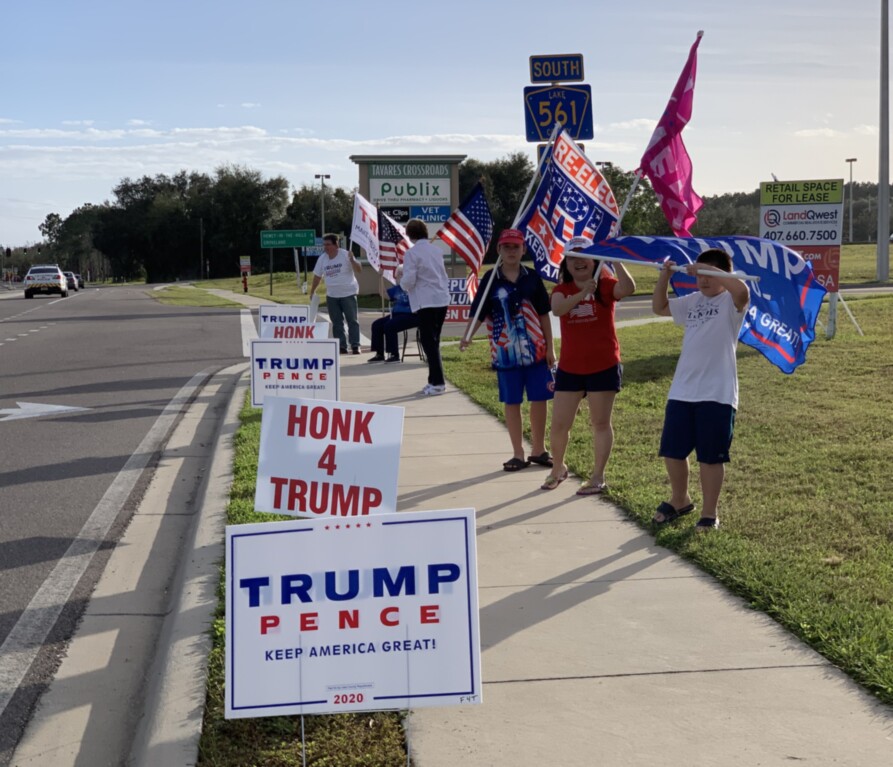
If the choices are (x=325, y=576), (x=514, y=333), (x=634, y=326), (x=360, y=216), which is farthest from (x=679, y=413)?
(x=634, y=326)

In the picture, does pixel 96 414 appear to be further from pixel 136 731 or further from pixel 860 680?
pixel 860 680

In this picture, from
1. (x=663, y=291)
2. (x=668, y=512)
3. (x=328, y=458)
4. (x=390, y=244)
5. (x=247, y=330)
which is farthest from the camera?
(x=247, y=330)

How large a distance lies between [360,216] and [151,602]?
1135cm

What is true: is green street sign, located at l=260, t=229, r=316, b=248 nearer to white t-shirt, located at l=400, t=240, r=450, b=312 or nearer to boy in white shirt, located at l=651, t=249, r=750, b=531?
white t-shirt, located at l=400, t=240, r=450, b=312

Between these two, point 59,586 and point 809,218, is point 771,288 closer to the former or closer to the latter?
point 59,586

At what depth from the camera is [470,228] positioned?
1280 cm

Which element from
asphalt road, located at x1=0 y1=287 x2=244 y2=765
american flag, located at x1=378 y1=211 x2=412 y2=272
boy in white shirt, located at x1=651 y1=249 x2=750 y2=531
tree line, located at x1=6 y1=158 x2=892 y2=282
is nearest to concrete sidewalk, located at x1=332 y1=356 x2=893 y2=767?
boy in white shirt, located at x1=651 y1=249 x2=750 y2=531

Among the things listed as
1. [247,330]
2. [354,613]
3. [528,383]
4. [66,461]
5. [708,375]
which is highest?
[708,375]

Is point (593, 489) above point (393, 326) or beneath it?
beneath

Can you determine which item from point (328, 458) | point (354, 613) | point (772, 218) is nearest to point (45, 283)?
point (772, 218)

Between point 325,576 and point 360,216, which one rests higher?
point 360,216

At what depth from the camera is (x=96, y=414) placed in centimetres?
1254

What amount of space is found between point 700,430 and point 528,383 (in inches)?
83.4

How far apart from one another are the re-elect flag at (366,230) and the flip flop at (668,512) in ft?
34.2
